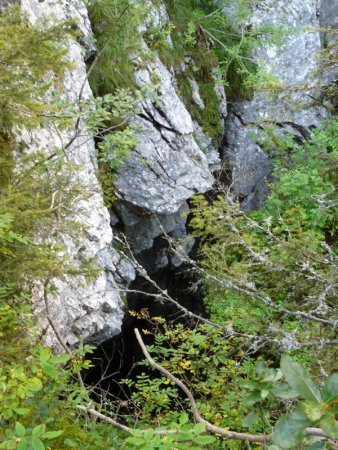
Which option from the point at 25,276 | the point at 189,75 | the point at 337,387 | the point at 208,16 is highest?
the point at 208,16

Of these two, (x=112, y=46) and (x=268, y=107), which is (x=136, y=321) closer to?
(x=112, y=46)

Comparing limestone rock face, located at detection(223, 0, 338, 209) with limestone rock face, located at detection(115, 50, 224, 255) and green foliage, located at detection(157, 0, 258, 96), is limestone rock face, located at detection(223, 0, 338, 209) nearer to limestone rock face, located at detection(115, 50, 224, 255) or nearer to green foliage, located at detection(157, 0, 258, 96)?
green foliage, located at detection(157, 0, 258, 96)

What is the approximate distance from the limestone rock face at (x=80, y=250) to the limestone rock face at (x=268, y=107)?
4.10 meters

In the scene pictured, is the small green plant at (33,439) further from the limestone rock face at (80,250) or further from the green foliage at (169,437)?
the limestone rock face at (80,250)

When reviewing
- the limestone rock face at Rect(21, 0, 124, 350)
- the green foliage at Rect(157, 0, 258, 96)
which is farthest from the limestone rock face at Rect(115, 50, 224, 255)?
the limestone rock face at Rect(21, 0, 124, 350)

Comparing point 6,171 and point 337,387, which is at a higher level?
point 6,171

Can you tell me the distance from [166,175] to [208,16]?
11.3ft

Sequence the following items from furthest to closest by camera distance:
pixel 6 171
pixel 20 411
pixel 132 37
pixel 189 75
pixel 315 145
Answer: pixel 315 145 → pixel 189 75 → pixel 132 37 → pixel 6 171 → pixel 20 411

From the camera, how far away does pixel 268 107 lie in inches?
344

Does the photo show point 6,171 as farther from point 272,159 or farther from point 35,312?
point 272,159

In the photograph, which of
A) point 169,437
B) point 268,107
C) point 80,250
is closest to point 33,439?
point 169,437

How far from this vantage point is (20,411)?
1.46 meters

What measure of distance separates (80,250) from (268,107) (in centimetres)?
578

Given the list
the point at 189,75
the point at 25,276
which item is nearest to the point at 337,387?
the point at 25,276
